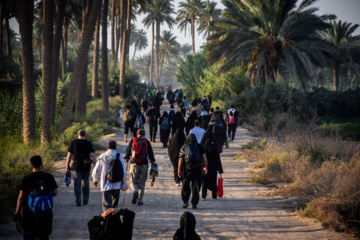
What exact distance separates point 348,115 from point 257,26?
10.8m

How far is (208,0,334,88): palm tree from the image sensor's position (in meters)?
22.2

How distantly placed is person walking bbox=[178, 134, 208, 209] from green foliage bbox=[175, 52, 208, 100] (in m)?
33.6

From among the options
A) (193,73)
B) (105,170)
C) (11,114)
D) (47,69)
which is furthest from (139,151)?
(193,73)

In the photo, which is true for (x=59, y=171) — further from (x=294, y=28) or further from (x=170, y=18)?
(x=170, y=18)

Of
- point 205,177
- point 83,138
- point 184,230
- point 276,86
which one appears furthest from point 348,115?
point 184,230

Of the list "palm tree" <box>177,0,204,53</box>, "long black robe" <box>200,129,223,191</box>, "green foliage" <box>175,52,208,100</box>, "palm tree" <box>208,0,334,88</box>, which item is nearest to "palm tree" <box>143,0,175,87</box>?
"palm tree" <box>177,0,204,53</box>

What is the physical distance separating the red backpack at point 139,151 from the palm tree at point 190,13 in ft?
199

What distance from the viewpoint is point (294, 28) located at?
22500 mm

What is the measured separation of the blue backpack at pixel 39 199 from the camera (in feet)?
16.3

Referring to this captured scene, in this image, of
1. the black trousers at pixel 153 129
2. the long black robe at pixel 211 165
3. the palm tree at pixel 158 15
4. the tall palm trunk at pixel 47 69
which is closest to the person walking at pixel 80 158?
the long black robe at pixel 211 165

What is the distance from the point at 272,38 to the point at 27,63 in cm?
1622

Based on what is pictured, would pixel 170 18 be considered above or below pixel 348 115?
above

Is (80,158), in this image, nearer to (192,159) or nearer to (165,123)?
(192,159)

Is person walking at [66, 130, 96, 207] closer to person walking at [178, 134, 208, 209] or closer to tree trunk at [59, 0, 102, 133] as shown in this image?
person walking at [178, 134, 208, 209]
